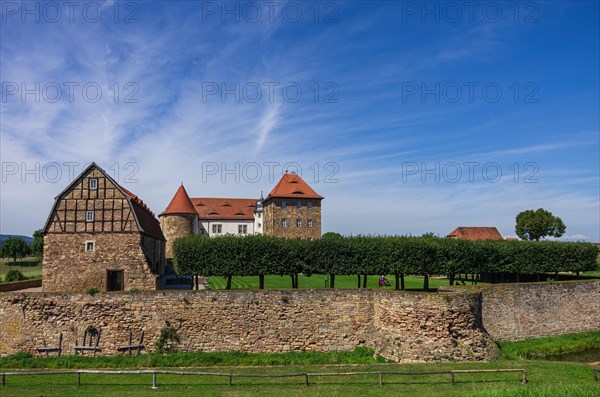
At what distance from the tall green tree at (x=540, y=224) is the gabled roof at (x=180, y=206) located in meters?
64.0

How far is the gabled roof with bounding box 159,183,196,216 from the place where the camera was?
55.9 meters

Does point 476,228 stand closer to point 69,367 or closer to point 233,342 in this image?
point 233,342

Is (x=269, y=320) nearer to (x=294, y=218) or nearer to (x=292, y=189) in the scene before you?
(x=294, y=218)

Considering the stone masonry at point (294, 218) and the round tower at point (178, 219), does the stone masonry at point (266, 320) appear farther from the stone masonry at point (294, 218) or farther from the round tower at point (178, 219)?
the round tower at point (178, 219)

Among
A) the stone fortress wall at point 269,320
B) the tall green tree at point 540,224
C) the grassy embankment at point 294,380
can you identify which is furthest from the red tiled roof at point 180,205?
the tall green tree at point 540,224

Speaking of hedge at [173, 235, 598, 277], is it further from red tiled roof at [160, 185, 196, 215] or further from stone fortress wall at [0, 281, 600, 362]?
red tiled roof at [160, 185, 196, 215]

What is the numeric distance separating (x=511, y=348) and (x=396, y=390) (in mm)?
12826

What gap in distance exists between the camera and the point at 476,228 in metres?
82.2

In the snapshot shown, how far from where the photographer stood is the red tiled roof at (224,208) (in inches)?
2827

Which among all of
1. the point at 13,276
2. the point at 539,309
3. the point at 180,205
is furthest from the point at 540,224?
the point at 13,276

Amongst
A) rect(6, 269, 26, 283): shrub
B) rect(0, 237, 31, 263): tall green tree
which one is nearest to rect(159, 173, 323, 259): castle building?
rect(6, 269, 26, 283): shrub

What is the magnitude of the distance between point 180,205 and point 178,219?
1.85 metres

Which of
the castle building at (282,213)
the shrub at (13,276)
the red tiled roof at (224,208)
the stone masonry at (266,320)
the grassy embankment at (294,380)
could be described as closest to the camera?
the grassy embankment at (294,380)

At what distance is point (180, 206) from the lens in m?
56.2
